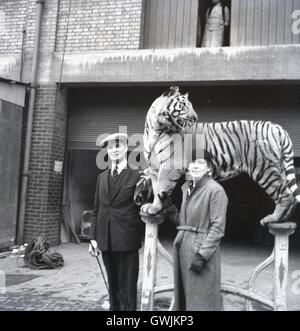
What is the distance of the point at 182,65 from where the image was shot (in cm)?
848

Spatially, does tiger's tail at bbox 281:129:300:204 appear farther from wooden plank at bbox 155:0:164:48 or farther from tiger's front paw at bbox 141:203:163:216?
wooden plank at bbox 155:0:164:48

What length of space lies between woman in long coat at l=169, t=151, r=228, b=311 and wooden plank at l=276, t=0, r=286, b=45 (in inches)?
218

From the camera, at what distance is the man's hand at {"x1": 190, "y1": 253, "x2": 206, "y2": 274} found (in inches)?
149

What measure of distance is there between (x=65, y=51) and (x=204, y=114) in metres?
3.45

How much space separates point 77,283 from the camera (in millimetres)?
6461

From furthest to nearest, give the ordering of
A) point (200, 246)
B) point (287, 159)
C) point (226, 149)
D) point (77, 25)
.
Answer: point (77, 25)
point (226, 149)
point (287, 159)
point (200, 246)

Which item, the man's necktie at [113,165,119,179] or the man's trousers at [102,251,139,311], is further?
the man's necktie at [113,165,119,179]

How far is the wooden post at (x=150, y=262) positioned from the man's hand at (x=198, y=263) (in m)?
1.07

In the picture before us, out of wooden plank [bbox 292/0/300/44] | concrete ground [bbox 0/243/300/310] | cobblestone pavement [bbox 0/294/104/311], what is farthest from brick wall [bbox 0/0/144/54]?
cobblestone pavement [bbox 0/294/104/311]

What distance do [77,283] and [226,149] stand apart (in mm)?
3188

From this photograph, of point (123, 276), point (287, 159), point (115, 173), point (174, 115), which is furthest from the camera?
point (287, 159)

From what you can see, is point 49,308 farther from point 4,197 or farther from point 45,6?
point 45,6

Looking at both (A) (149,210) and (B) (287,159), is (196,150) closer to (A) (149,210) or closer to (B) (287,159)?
(A) (149,210)

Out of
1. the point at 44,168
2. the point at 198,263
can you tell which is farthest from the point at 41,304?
the point at 44,168
